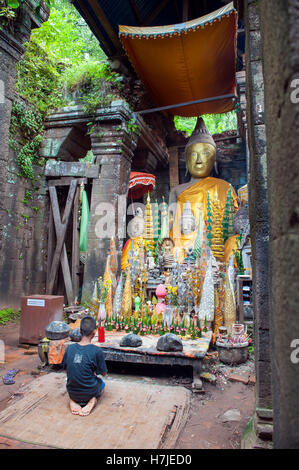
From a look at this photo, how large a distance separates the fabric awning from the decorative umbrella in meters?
1.97

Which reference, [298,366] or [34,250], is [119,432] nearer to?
[298,366]

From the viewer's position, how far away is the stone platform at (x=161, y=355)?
3559 millimetres

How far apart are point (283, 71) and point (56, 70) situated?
816 cm

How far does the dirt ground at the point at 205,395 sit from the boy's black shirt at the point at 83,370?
563mm

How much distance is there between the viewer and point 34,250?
7238 millimetres

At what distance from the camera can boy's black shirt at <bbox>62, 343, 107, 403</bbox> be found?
2795 millimetres

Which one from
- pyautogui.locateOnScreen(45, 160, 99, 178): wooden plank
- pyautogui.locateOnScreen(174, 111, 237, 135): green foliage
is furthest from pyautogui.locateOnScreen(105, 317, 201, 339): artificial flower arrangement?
pyautogui.locateOnScreen(174, 111, 237, 135): green foliage

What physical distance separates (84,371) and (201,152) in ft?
25.2

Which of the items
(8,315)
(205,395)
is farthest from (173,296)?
(8,315)

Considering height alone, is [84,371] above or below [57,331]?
below

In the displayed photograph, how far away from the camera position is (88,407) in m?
2.83

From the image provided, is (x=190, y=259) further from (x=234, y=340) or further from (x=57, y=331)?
(x=57, y=331)

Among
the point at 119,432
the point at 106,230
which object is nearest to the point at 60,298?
the point at 106,230
